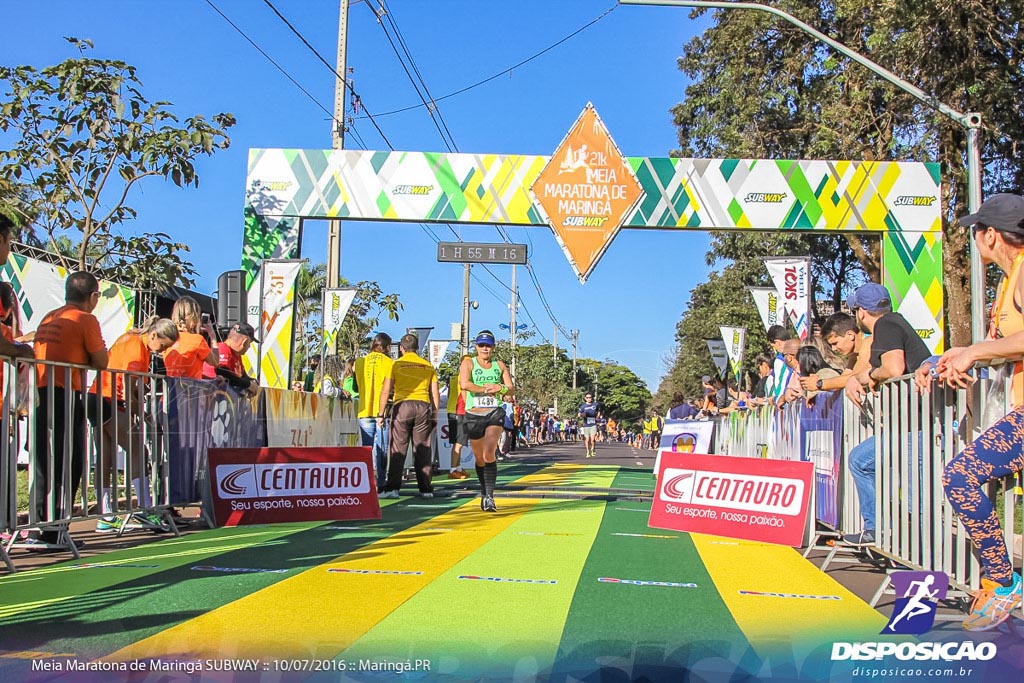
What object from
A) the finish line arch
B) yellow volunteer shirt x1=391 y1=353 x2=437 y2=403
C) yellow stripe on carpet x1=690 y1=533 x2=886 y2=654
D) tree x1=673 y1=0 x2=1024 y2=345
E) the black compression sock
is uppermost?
tree x1=673 y1=0 x2=1024 y2=345

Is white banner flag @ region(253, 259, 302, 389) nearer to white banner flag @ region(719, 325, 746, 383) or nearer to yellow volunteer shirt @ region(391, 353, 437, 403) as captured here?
yellow volunteer shirt @ region(391, 353, 437, 403)

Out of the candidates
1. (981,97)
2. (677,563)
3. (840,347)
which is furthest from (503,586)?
(981,97)

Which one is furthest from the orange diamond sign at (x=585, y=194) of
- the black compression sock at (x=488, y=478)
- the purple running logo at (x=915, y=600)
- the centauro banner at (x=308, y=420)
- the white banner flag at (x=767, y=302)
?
the purple running logo at (x=915, y=600)

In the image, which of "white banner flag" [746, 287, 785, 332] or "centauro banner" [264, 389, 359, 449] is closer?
"centauro banner" [264, 389, 359, 449]

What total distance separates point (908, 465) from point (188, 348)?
6407 mm

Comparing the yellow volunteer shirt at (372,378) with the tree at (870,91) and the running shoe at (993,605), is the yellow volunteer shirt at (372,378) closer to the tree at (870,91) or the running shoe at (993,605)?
the running shoe at (993,605)

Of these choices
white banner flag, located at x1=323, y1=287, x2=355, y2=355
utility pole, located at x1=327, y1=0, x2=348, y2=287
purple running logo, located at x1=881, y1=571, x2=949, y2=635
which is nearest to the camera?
purple running logo, located at x1=881, y1=571, x2=949, y2=635

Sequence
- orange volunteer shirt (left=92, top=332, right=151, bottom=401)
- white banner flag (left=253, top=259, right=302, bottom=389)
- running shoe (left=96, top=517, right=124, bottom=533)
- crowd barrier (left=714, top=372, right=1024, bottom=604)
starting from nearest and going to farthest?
crowd barrier (left=714, top=372, right=1024, bottom=604) < running shoe (left=96, top=517, right=124, bottom=533) < orange volunteer shirt (left=92, top=332, right=151, bottom=401) < white banner flag (left=253, top=259, right=302, bottom=389)

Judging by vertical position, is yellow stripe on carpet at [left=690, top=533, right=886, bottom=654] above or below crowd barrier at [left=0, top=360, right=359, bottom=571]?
below

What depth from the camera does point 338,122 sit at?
22.8m

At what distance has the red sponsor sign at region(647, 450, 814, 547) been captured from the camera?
305 inches


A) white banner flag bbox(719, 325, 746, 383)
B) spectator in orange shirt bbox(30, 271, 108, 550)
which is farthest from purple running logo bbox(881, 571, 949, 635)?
white banner flag bbox(719, 325, 746, 383)

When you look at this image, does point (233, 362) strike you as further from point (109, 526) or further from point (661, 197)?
point (661, 197)

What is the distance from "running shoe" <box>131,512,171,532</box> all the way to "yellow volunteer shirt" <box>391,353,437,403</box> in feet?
13.9
